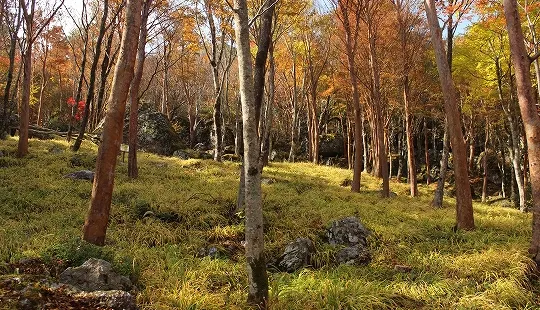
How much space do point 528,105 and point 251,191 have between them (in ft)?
19.0

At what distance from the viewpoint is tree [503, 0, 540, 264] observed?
662 centimetres

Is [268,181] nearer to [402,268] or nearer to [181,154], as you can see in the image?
[181,154]

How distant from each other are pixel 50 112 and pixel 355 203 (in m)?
40.5

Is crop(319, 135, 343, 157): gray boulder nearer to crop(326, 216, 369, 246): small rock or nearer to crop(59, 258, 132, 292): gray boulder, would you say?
crop(326, 216, 369, 246): small rock

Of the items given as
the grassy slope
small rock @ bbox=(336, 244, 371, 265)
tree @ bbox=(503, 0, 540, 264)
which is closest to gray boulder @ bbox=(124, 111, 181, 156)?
the grassy slope

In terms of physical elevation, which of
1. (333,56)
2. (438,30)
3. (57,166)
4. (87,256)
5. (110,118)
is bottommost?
(87,256)

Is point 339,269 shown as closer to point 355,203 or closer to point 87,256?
point 87,256

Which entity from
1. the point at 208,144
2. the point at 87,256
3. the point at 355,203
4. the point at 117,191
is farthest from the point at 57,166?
the point at 208,144

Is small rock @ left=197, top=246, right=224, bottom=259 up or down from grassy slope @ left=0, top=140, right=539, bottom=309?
down

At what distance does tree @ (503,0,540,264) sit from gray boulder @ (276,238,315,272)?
434 cm

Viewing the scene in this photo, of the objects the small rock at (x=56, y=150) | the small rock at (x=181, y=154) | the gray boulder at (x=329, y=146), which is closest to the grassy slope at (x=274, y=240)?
the small rock at (x=56, y=150)

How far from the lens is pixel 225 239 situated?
8.24 metres

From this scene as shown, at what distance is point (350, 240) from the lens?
823cm

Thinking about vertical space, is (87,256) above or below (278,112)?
below
